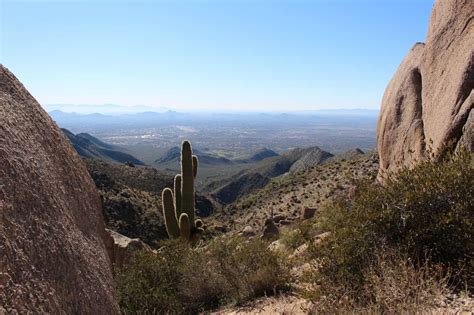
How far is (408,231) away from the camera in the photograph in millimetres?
5664

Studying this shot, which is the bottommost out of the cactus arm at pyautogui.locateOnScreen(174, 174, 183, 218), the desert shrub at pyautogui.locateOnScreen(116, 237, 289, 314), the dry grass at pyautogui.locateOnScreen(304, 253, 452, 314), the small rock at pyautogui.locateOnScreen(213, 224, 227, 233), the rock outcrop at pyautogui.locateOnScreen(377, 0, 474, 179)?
the small rock at pyautogui.locateOnScreen(213, 224, 227, 233)

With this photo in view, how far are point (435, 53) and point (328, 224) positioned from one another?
22.4ft

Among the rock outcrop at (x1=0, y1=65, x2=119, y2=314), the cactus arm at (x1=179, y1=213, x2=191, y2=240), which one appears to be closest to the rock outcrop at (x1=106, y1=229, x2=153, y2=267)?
the rock outcrop at (x1=0, y1=65, x2=119, y2=314)

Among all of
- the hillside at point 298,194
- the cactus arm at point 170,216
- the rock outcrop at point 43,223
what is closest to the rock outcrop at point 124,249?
the rock outcrop at point 43,223

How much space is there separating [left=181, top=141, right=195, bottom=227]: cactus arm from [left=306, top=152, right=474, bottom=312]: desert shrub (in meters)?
12.1

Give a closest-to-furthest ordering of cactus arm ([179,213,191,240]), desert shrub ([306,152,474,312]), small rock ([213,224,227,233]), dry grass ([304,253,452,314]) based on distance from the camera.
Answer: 1. dry grass ([304,253,452,314])
2. desert shrub ([306,152,474,312])
3. cactus arm ([179,213,191,240])
4. small rock ([213,224,227,233])

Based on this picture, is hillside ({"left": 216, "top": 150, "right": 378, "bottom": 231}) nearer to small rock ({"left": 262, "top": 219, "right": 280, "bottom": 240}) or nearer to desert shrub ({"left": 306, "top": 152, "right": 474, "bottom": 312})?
small rock ({"left": 262, "top": 219, "right": 280, "bottom": 240})

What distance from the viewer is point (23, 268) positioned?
3.40 m

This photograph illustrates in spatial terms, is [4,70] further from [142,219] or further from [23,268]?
[142,219]

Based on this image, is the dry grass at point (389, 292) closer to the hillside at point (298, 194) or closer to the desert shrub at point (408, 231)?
the desert shrub at point (408, 231)

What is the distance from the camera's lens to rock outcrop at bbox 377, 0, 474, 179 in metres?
9.06

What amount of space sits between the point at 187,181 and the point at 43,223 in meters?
13.7

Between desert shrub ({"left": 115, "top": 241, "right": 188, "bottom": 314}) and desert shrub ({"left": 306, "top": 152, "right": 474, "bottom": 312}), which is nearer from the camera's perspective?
desert shrub ({"left": 306, "top": 152, "right": 474, "bottom": 312})

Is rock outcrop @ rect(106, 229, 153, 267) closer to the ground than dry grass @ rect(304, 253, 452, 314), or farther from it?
closer to the ground
